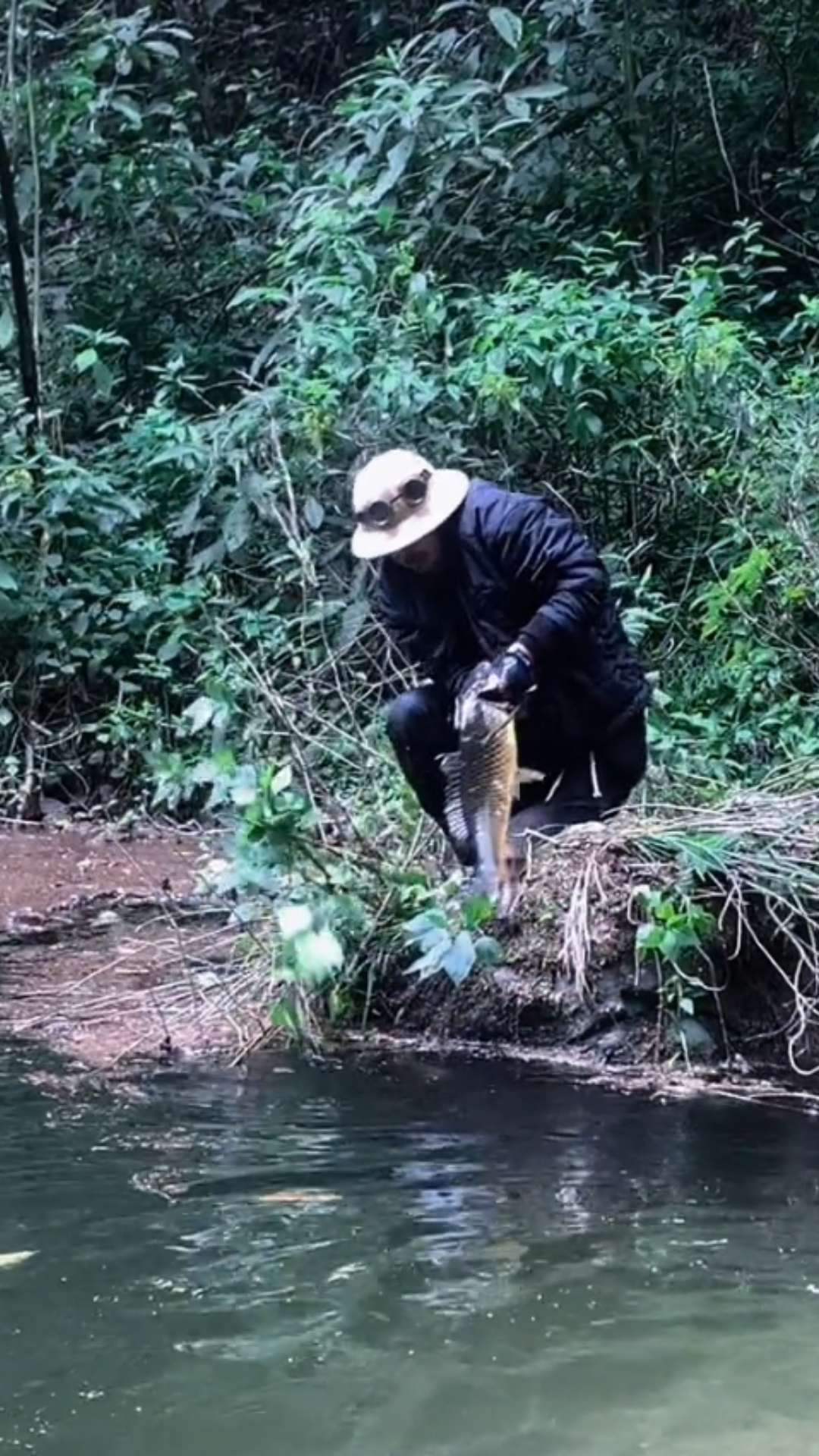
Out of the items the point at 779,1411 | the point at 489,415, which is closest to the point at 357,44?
the point at 489,415

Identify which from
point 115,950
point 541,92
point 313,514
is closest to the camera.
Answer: point 115,950

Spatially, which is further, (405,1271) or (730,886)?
(730,886)

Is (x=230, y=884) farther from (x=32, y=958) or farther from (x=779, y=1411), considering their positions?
(x=779, y=1411)

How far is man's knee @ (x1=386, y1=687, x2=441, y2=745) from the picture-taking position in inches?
174

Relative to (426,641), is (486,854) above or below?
below

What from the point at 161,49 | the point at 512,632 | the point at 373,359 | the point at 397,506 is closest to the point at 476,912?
the point at 512,632

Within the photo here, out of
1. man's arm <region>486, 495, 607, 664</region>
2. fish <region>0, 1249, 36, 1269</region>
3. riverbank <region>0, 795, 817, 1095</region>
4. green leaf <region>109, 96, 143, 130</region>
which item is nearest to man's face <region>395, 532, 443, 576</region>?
man's arm <region>486, 495, 607, 664</region>

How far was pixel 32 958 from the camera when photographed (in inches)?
199

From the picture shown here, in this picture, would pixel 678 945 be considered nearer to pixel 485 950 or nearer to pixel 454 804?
pixel 485 950

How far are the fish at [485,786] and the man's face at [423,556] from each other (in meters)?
0.27

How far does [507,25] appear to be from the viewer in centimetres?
757

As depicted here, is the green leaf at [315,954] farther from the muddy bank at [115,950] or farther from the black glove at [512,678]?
the black glove at [512,678]

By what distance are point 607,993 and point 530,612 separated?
0.95m

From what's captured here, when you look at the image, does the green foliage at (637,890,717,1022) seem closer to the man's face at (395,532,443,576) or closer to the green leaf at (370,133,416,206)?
the man's face at (395,532,443,576)
